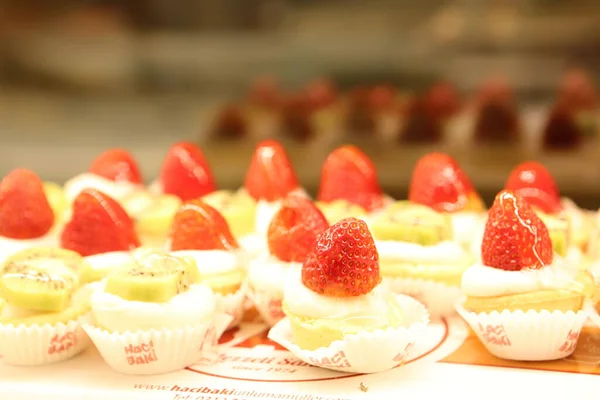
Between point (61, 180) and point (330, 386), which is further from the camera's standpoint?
point (61, 180)

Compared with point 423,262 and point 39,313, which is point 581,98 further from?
point 39,313

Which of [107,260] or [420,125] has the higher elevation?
[420,125]

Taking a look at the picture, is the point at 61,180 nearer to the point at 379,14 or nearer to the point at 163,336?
the point at 379,14

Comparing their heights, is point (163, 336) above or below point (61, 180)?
below

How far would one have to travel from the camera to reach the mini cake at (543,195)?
7.07 ft

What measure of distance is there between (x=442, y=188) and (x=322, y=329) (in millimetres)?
822

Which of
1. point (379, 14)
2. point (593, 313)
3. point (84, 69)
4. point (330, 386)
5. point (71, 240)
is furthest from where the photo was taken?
point (84, 69)

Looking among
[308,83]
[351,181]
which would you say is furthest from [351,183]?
[308,83]

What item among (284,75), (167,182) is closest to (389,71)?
(284,75)

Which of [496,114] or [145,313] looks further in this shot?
[496,114]

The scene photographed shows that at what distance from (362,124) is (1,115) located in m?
1.67

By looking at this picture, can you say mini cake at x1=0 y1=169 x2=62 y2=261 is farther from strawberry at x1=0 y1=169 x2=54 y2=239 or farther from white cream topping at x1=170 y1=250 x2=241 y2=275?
white cream topping at x1=170 y1=250 x2=241 y2=275

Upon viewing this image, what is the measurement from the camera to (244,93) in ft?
11.0

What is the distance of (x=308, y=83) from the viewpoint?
3254 millimetres
